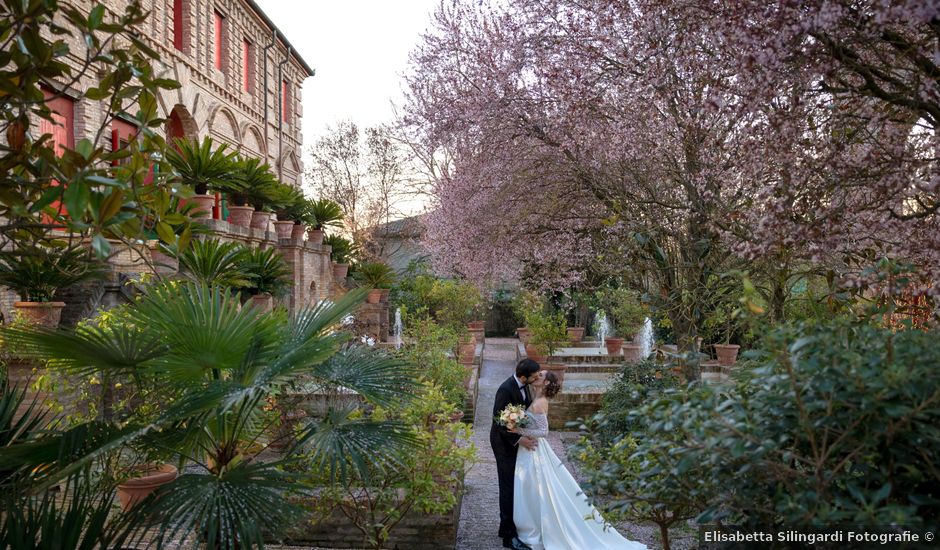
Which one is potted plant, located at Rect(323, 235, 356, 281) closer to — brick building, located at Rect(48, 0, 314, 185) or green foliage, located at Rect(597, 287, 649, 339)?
brick building, located at Rect(48, 0, 314, 185)

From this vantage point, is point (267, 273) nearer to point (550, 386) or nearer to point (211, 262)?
point (211, 262)

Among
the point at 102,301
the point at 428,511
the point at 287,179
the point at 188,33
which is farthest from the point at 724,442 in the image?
the point at 287,179

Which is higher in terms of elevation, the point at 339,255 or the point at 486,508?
the point at 339,255

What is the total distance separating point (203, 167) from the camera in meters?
12.2

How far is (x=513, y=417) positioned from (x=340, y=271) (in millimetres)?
16136

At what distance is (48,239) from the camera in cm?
406

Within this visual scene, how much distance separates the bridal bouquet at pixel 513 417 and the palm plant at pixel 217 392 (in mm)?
1966

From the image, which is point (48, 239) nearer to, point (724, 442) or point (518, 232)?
point (724, 442)

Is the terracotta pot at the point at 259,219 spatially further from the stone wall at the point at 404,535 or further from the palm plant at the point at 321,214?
the stone wall at the point at 404,535

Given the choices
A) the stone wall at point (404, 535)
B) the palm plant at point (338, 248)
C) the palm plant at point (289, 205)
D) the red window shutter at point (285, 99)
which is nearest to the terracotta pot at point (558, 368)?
the palm plant at point (289, 205)

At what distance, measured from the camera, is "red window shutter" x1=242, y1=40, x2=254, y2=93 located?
73.4ft

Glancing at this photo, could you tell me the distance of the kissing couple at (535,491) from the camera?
626 cm

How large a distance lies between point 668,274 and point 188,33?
14.8 meters

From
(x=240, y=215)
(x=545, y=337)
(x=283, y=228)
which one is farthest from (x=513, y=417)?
(x=283, y=228)
